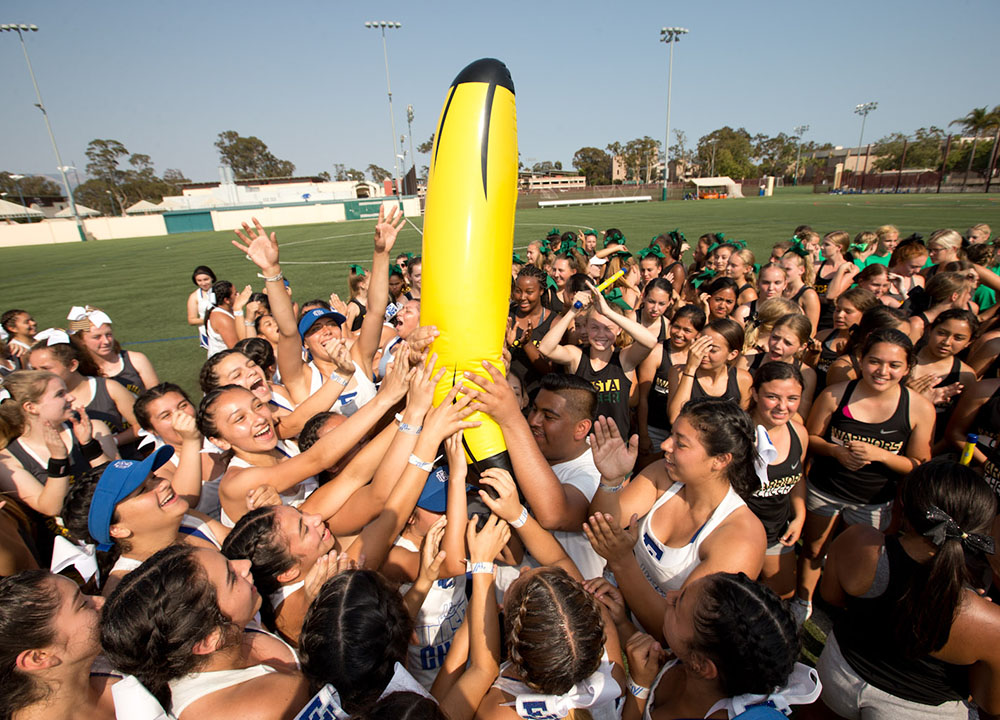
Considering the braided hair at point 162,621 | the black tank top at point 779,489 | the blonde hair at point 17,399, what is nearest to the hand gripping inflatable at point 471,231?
the braided hair at point 162,621

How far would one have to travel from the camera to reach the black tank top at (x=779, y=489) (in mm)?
3162

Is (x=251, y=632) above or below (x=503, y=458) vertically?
below

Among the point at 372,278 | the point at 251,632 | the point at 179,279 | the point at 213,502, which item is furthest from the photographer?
the point at 179,279

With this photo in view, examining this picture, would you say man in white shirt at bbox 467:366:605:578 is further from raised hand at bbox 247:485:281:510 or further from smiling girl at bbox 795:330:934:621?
smiling girl at bbox 795:330:934:621

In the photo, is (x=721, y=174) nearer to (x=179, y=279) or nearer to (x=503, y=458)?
(x=179, y=279)

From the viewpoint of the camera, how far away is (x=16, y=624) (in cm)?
165

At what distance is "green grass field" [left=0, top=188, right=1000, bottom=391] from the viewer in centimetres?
1201

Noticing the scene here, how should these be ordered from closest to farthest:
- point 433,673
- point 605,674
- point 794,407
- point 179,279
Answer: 1. point 605,674
2. point 433,673
3. point 794,407
4. point 179,279

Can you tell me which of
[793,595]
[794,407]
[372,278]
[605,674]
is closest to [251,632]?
[605,674]

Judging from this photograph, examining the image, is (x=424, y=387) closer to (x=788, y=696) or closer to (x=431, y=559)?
(x=431, y=559)

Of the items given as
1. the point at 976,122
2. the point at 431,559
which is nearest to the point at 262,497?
the point at 431,559

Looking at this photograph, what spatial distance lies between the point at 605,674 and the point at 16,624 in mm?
2008

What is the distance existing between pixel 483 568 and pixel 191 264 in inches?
1016

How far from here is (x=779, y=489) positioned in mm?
3186
